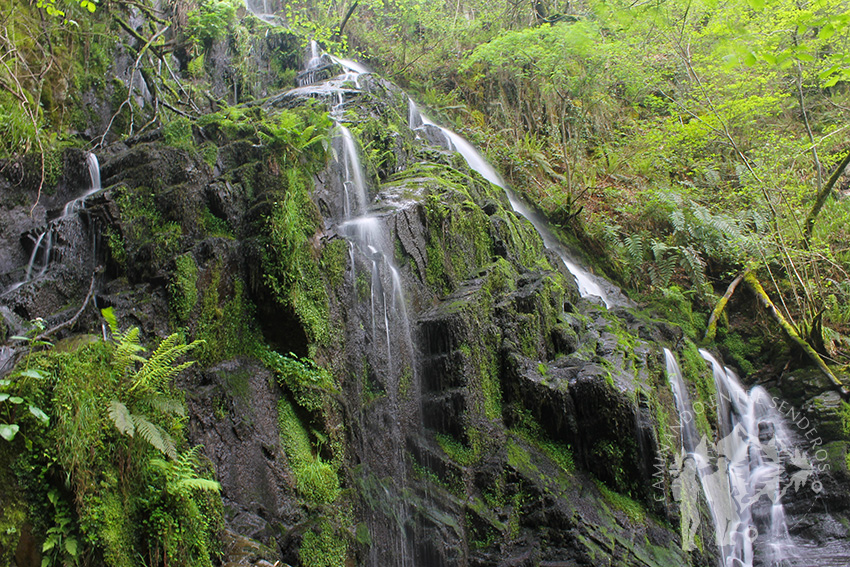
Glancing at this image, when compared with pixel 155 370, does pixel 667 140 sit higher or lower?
higher

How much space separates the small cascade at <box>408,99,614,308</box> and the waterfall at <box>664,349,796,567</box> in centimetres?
350

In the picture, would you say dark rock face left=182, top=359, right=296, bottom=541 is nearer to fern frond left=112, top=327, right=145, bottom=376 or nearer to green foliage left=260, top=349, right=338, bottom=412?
green foliage left=260, top=349, right=338, bottom=412

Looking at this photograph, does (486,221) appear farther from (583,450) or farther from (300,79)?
(300,79)

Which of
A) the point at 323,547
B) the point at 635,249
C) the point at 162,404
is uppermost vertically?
the point at 635,249

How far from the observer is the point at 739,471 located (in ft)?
29.9

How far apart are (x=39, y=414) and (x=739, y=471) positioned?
10.4m

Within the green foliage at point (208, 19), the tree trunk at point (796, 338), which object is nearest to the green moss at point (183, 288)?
the green foliage at point (208, 19)

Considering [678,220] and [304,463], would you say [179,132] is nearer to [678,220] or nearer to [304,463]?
[304,463]

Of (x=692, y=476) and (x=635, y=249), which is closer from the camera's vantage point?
(x=692, y=476)

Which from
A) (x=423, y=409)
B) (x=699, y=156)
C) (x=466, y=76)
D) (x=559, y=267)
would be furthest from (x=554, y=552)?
(x=466, y=76)

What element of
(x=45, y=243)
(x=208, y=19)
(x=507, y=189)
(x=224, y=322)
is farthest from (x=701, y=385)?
(x=208, y=19)

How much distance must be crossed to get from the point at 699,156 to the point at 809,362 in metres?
9.30

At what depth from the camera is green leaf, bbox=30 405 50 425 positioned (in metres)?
2.87

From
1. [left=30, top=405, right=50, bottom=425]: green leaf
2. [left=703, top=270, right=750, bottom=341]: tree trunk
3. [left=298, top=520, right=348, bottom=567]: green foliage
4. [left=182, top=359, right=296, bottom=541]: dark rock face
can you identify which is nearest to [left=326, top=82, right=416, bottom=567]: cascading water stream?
[left=298, top=520, right=348, bottom=567]: green foliage
